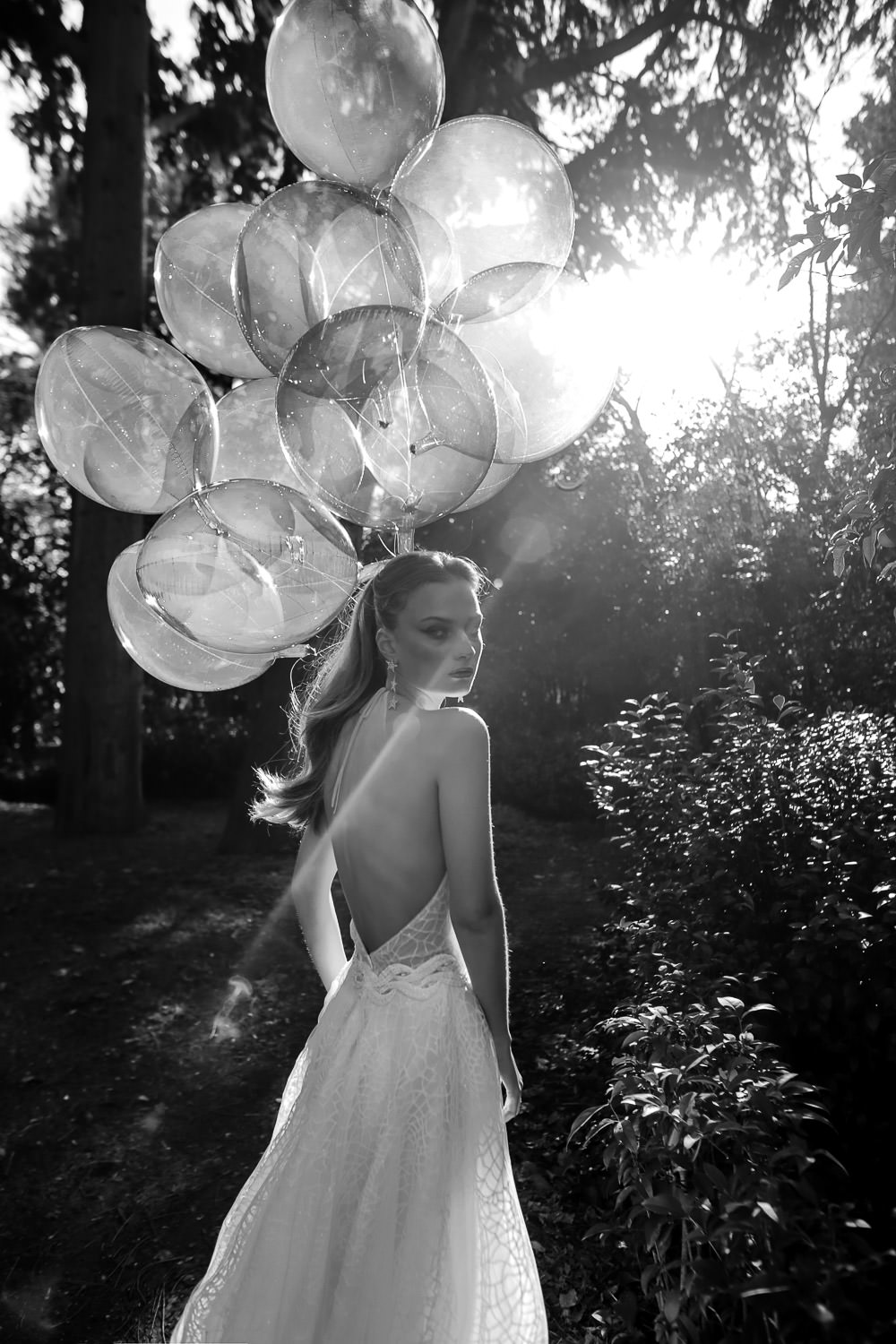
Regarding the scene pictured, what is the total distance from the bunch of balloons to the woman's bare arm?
594 millimetres

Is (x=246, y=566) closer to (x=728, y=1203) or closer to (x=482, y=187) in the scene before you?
(x=482, y=187)

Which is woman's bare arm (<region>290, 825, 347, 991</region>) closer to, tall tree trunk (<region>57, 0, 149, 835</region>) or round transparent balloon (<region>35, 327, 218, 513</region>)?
round transparent balloon (<region>35, 327, 218, 513</region>)

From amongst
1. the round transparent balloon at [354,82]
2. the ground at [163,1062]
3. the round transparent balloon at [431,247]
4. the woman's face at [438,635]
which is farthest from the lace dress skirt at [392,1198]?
the round transparent balloon at [354,82]

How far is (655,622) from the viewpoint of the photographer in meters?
10.6

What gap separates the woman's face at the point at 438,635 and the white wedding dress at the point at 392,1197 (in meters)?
0.46

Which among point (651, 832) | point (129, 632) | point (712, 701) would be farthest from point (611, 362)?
point (712, 701)

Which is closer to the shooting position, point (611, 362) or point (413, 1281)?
point (413, 1281)

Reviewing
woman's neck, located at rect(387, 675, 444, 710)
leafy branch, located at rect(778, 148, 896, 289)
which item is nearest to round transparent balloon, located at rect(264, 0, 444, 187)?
leafy branch, located at rect(778, 148, 896, 289)

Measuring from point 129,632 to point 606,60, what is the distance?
783cm

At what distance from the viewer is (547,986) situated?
5023 millimetres

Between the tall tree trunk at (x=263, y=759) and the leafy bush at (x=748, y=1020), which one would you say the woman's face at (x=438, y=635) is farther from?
the tall tree trunk at (x=263, y=759)

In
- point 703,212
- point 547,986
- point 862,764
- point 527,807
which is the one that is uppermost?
point 703,212

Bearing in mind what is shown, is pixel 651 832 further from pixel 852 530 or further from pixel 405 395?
pixel 405 395

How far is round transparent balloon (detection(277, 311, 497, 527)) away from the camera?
7.64ft
